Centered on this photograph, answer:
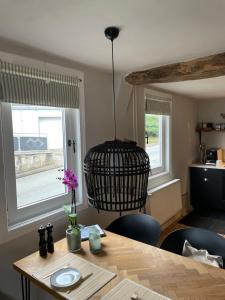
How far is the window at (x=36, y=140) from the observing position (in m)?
1.68

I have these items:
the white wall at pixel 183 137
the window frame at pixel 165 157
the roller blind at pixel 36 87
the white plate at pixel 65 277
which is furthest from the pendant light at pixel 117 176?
the white wall at pixel 183 137

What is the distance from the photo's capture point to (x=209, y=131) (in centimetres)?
456

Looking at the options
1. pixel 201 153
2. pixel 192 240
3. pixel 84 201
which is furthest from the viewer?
pixel 201 153

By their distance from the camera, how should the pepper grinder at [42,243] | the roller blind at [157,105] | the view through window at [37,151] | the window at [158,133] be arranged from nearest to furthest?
the pepper grinder at [42,243], the view through window at [37,151], the roller blind at [157,105], the window at [158,133]

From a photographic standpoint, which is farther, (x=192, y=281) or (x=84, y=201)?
(x=84, y=201)

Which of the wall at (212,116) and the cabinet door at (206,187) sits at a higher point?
the wall at (212,116)

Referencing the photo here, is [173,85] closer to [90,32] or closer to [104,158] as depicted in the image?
[90,32]

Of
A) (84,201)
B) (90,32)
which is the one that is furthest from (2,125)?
(84,201)

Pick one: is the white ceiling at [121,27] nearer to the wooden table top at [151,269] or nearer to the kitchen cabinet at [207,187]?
the wooden table top at [151,269]

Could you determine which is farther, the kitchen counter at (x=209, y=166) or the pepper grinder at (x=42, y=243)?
the kitchen counter at (x=209, y=166)

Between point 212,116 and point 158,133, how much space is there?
1.60 m

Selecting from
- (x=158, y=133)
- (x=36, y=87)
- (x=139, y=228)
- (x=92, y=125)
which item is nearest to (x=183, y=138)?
(x=158, y=133)

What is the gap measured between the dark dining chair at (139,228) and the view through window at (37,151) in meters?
0.62

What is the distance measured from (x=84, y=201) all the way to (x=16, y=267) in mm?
914
